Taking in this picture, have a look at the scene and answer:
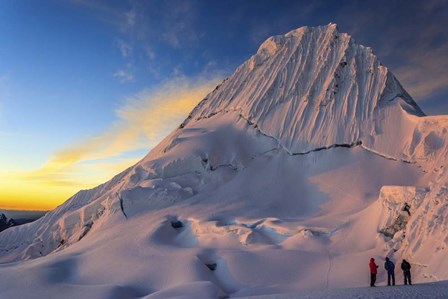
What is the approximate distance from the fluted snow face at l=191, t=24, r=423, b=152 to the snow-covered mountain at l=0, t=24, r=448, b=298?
98mm

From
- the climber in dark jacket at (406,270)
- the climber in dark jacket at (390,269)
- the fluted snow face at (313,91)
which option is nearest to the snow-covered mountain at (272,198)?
the fluted snow face at (313,91)

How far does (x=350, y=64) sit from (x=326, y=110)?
413cm

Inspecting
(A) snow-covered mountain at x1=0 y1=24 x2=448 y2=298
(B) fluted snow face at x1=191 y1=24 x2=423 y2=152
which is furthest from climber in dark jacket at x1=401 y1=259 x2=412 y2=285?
(B) fluted snow face at x1=191 y1=24 x2=423 y2=152

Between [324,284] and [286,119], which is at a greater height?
[286,119]

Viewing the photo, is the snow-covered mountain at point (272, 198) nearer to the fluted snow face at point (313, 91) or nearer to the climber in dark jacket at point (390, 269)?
the fluted snow face at point (313, 91)

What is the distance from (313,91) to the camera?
29.7 m

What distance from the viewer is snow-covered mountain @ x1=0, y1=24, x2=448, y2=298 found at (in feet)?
54.3

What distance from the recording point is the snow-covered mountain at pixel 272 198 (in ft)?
54.3

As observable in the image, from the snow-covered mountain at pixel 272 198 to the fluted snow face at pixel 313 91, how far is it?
0.10m

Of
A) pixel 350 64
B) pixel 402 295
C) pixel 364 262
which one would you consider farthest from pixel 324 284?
pixel 350 64

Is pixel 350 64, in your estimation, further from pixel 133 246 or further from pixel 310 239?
pixel 133 246

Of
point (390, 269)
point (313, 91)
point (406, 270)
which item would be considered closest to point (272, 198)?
point (313, 91)

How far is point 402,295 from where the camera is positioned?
1034 centimetres

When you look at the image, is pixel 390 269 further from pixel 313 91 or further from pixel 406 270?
pixel 313 91
